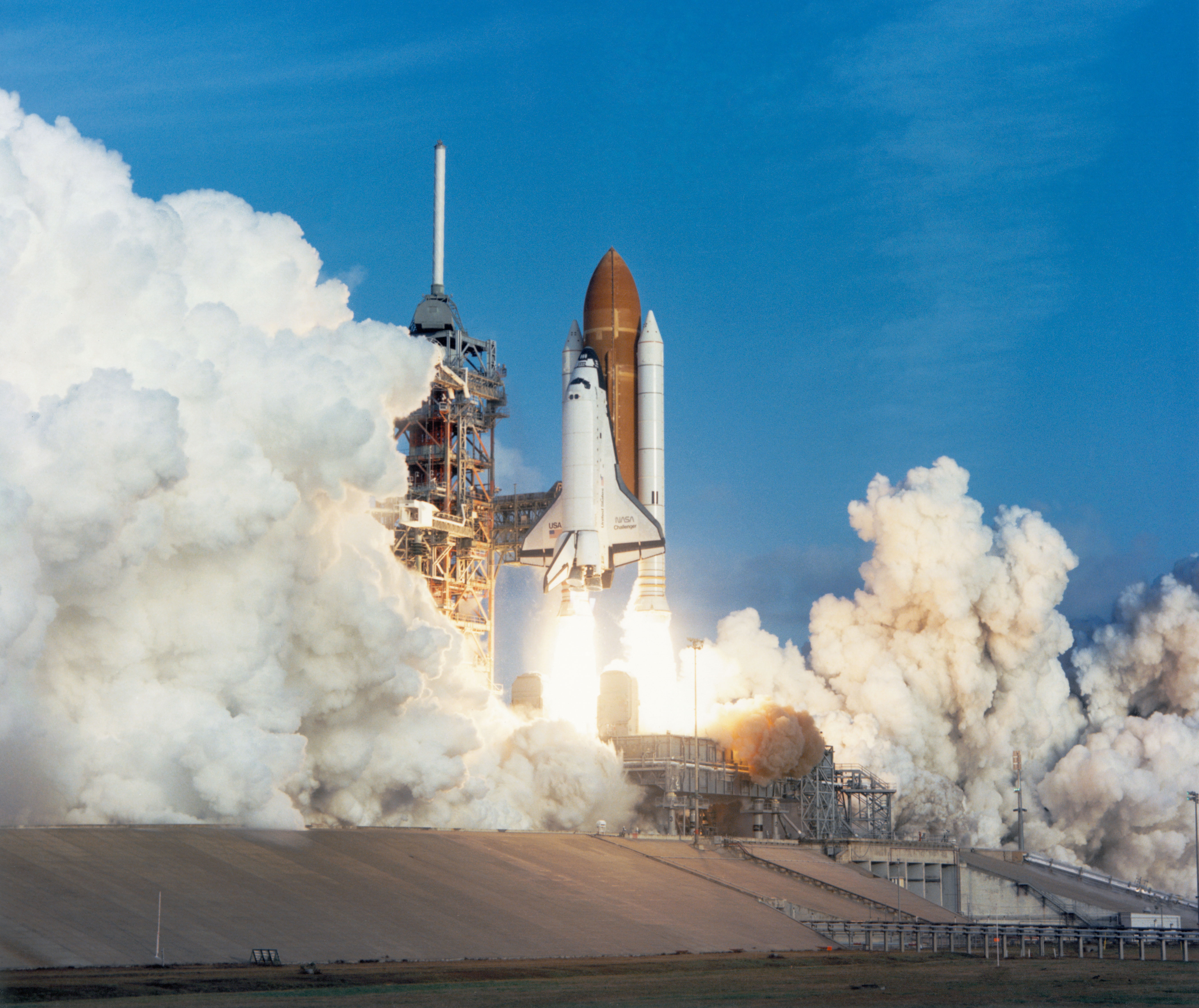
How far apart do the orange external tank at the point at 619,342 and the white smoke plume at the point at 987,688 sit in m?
17.9

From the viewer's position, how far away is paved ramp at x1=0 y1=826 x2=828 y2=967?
36.2 metres

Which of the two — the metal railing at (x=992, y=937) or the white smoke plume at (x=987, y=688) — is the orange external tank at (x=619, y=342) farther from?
the metal railing at (x=992, y=937)

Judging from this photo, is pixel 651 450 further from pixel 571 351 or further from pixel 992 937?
pixel 992 937

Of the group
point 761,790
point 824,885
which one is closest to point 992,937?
point 824,885

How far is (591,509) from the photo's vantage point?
74062 mm

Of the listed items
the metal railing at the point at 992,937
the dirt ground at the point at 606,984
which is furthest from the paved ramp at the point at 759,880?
the dirt ground at the point at 606,984

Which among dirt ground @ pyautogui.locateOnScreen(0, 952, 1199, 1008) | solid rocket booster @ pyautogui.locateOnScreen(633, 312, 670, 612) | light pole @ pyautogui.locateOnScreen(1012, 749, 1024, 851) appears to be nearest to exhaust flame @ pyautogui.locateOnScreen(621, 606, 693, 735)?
solid rocket booster @ pyautogui.locateOnScreen(633, 312, 670, 612)

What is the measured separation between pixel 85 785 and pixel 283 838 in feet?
20.6

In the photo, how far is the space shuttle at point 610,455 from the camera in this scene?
73875 mm

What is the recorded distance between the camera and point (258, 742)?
1897 inches

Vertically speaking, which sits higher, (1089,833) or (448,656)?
(448,656)

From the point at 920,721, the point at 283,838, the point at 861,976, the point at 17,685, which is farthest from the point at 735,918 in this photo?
the point at 920,721

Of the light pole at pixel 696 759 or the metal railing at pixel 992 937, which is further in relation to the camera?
the light pole at pixel 696 759

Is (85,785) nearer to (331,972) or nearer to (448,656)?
(331,972)
